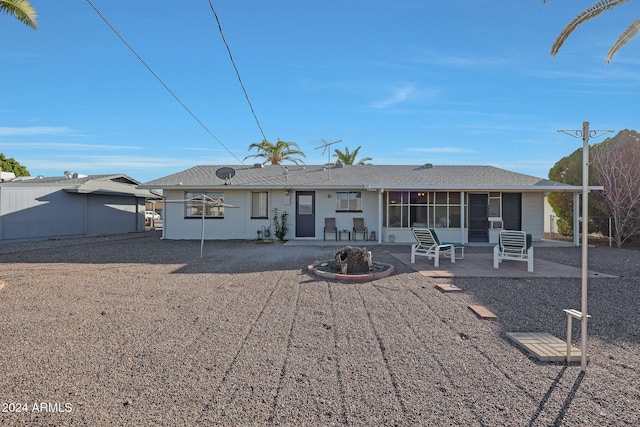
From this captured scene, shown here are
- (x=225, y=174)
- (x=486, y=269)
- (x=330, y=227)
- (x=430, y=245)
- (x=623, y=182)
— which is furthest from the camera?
(x=330, y=227)

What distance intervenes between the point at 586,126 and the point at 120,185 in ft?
74.9

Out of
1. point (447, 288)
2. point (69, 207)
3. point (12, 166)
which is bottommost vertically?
point (447, 288)

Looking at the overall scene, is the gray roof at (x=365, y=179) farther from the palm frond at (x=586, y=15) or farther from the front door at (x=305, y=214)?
the palm frond at (x=586, y=15)

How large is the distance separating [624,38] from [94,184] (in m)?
22.3

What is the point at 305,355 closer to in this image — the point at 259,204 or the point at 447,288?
the point at 447,288

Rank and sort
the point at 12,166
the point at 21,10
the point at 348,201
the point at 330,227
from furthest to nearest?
the point at 12,166 → the point at 348,201 → the point at 330,227 → the point at 21,10

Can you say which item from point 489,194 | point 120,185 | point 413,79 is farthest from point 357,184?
point 120,185

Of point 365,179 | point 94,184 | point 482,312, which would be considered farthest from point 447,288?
point 94,184

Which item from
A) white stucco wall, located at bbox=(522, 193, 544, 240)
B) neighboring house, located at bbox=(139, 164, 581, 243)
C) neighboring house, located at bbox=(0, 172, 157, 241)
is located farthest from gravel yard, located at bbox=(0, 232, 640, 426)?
neighboring house, located at bbox=(0, 172, 157, 241)

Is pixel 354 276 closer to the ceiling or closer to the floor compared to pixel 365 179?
closer to the floor

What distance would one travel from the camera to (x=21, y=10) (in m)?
7.05

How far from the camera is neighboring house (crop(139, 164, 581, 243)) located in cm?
1394

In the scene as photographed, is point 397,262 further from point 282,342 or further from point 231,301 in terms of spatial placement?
point 282,342

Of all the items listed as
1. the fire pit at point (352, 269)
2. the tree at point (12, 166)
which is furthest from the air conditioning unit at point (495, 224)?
the tree at point (12, 166)
